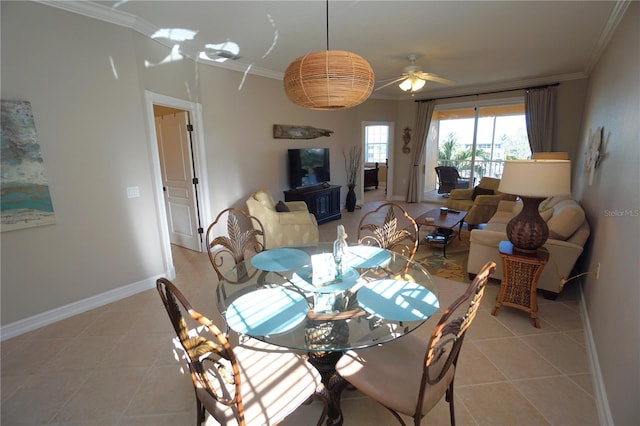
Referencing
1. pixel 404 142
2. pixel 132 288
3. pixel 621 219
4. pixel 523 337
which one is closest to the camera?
pixel 621 219

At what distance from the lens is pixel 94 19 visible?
2629 mm

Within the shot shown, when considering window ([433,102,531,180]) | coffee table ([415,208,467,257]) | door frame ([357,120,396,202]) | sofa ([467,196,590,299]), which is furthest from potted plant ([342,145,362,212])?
sofa ([467,196,590,299])

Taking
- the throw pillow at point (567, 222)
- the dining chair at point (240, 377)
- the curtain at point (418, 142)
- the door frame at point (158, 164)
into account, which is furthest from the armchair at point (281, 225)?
the curtain at point (418, 142)

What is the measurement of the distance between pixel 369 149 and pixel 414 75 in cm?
703

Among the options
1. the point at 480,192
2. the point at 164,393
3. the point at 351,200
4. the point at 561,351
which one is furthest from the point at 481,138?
the point at 164,393

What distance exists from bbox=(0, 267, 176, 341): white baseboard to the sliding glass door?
22.6 feet

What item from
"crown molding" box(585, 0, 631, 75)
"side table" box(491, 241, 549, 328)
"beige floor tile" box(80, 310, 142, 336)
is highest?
"crown molding" box(585, 0, 631, 75)

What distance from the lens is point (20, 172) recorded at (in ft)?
7.76

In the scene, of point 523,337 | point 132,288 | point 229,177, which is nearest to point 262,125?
point 229,177

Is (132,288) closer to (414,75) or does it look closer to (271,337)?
(271,337)

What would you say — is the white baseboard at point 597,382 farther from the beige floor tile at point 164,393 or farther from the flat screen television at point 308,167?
the flat screen television at point 308,167

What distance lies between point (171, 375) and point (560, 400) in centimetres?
246

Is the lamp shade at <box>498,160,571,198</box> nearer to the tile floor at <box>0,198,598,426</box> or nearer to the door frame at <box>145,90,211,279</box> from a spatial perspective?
the tile floor at <box>0,198,598,426</box>

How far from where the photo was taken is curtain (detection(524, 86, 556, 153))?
550 centimetres
